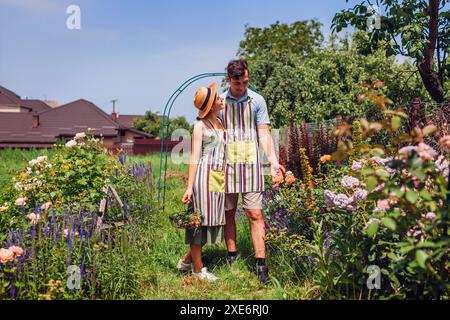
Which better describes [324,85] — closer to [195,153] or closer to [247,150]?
[247,150]

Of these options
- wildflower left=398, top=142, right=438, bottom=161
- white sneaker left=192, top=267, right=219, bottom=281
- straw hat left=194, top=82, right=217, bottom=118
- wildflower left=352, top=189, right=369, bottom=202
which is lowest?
white sneaker left=192, top=267, right=219, bottom=281

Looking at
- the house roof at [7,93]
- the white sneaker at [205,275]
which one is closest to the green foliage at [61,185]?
the white sneaker at [205,275]

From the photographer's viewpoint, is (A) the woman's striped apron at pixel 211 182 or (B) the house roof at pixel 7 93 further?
(B) the house roof at pixel 7 93

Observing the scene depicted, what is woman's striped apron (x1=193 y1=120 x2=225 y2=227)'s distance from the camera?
3869 mm

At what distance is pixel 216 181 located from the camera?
3.90 meters

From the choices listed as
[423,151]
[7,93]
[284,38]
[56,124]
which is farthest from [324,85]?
[7,93]

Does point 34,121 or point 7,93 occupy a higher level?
point 7,93

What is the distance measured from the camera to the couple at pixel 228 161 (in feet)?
12.6

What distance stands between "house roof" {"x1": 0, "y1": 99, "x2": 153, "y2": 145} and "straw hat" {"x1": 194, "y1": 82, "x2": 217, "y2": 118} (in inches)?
1551

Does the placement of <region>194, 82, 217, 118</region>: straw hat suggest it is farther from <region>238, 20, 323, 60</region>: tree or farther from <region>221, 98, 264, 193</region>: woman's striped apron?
<region>238, 20, 323, 60</region>: tree

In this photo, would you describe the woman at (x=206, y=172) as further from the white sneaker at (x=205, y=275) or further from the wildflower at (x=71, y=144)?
the wildflower at (x=71, y=144)

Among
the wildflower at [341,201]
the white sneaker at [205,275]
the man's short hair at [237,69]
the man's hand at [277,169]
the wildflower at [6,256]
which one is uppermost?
the man's short hair at [237,69]

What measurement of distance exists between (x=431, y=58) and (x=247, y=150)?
3992mm

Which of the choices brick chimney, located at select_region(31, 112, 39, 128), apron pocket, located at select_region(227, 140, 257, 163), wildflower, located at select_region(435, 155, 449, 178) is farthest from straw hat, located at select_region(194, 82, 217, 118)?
brick chimney, located at select_region(31, 112, 39, 128)
